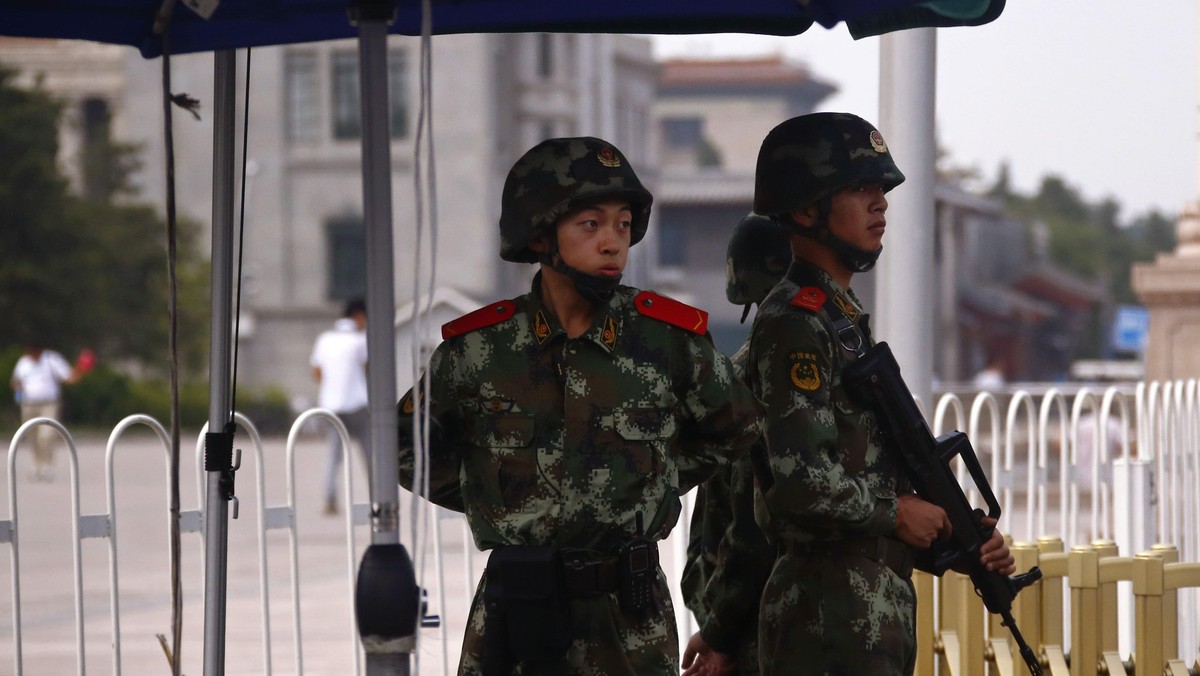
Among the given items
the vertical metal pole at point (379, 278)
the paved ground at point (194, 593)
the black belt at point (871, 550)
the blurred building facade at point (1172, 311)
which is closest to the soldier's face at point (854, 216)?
the black belt at point (871, 550)

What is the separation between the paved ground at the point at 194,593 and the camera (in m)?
6.76

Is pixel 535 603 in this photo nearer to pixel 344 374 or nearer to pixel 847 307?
pixel 847 307

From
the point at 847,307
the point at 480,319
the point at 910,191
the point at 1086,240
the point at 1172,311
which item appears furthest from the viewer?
the point at 1086,240

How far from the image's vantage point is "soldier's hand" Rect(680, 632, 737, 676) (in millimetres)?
3678

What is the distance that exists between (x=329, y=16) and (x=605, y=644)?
1.27 metres

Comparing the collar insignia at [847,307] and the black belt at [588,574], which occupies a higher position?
the collar insignia at [847,307]

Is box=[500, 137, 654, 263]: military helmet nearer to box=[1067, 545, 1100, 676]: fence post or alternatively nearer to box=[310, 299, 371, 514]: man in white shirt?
box=[1067, 545, 1100, 676]: fence post

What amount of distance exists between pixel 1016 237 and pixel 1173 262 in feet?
201

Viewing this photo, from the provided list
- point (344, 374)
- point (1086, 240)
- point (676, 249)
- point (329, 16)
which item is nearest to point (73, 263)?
point (676, 249)

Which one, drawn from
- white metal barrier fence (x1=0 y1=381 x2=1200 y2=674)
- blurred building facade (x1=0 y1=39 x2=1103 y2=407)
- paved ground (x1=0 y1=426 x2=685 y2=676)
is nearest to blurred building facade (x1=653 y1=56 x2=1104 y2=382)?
blurred building facade (x1=0 y1=39 x2=1103 y2=407)

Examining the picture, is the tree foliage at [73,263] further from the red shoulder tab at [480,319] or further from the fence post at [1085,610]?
the red shoulder tab at [480,319]

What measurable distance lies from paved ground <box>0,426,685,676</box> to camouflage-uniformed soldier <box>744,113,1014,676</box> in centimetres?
77

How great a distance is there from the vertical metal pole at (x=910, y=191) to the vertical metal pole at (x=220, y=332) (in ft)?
9.98

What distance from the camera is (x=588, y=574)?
3.03 meters
